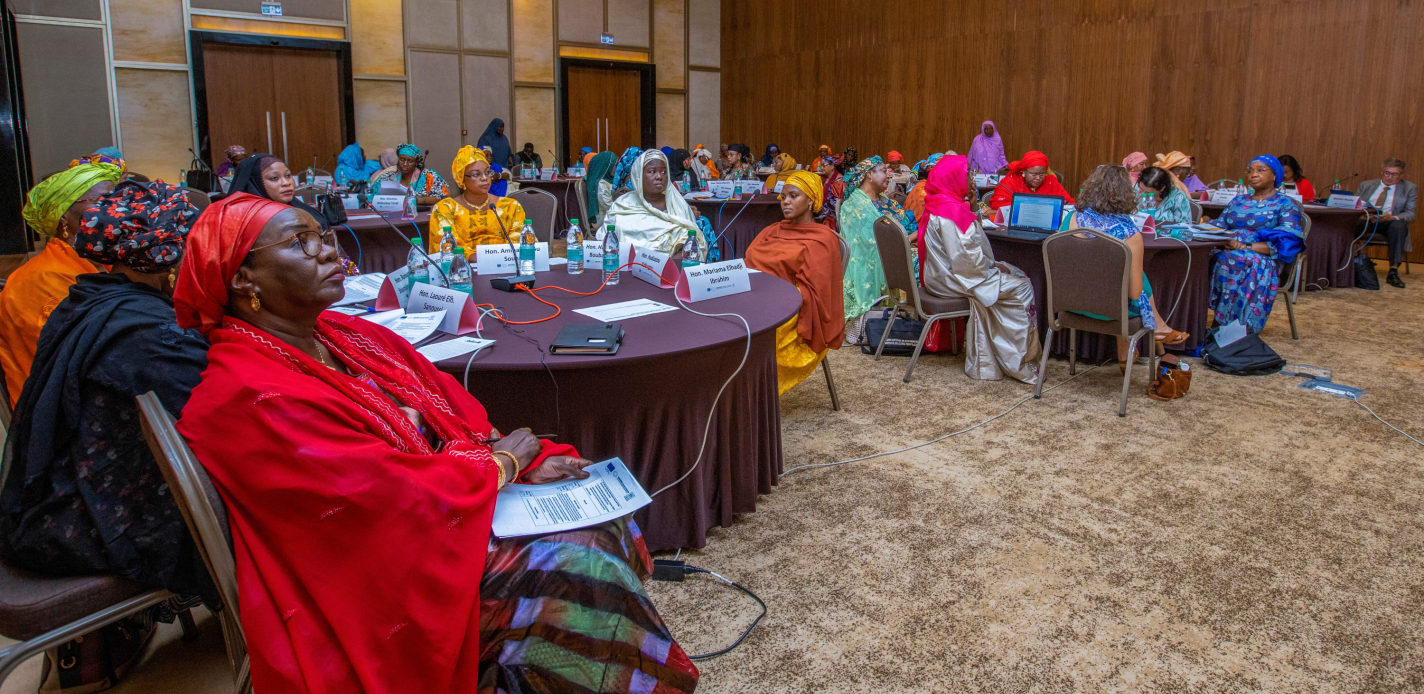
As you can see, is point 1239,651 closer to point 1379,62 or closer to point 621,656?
point 621,656

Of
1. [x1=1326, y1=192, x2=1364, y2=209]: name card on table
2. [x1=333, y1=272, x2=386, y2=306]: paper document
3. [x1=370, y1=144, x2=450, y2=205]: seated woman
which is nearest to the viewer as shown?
[x1=333, y1=272, x2=386, y2=306]: paper document

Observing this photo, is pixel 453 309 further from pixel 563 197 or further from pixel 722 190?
pixel 563 197

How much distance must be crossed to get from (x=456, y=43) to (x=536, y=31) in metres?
1.24

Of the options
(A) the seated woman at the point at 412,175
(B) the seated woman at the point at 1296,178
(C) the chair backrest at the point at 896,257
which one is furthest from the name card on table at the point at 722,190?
(B) the seated woman at the point at 1296,178

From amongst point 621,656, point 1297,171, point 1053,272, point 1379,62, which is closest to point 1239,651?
point 621,656

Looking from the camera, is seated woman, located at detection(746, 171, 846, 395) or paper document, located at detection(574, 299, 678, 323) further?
seated woman, located at detection(746, 171, 846, 395)

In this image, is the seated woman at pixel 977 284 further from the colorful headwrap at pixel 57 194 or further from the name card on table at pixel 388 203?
the colorful headwrap at pixel 57 194

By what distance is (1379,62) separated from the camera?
7.95 metres

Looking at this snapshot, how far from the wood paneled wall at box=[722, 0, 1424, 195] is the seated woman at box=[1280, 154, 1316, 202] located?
939mm

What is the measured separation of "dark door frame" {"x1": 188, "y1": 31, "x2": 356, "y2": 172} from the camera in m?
9.90

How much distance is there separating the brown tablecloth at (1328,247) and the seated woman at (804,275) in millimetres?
4968

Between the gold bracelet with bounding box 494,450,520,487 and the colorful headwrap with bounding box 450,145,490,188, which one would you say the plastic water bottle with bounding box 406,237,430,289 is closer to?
the gold bracelet with bounding box 494,450,520,487

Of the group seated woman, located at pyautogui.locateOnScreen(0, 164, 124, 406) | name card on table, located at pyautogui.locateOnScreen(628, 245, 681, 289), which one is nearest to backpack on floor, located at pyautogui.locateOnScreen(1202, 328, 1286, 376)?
name card on table, located at pyautogui.locateOnScreen(628, 245, 681, 289)

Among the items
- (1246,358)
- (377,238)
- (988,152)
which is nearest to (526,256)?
(377,238)
